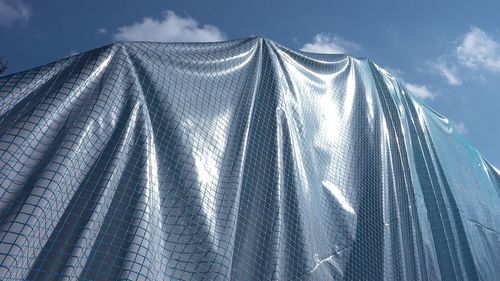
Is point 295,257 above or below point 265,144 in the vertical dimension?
below

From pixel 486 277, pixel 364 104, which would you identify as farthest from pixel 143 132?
pixel 486 277

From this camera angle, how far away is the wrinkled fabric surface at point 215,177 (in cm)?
82

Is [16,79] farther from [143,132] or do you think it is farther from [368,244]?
[368,244]

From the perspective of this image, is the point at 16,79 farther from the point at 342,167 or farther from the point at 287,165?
the point at 342,167

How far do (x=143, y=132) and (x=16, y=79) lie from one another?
0.35m

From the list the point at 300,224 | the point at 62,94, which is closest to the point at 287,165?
the point at 300,224

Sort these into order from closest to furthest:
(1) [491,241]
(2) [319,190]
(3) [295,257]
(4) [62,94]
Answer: (4) [62,94] → (3) [295,257] → (2) [319,190] → (1) [491,241]

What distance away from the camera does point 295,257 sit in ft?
3.78

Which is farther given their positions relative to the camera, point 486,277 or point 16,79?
point 486,277

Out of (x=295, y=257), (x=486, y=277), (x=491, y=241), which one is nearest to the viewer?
(x=295, y=257)

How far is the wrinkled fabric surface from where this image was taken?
2.71ft

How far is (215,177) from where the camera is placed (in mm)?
1117

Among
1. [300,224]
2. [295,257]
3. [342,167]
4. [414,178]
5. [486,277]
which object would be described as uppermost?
[414,178]

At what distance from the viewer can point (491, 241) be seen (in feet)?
6.98
